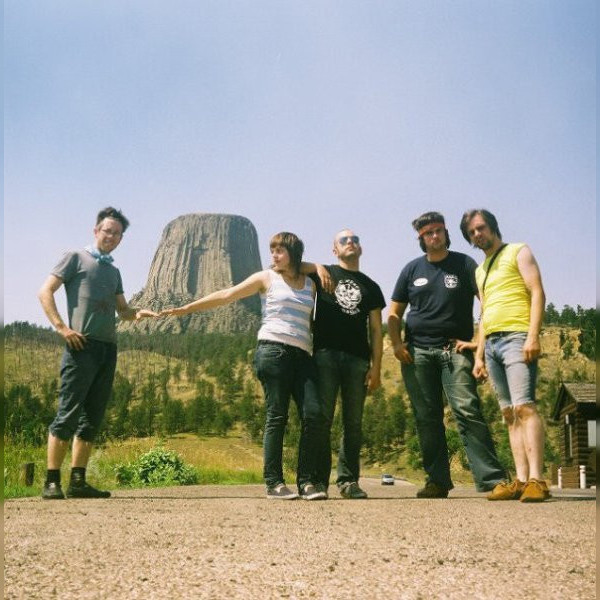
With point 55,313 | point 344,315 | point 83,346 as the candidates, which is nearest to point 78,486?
point 83,346

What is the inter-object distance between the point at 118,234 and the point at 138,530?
108 inches

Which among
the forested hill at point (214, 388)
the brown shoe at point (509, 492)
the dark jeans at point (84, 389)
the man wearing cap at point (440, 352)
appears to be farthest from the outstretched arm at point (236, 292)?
the forested hill at point (214, 388)

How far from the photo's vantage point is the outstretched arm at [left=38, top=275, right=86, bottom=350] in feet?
15.6

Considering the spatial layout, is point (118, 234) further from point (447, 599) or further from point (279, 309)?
point (447, 599)

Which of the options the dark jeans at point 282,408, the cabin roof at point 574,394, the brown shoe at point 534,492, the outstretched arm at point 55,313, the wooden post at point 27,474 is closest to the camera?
the brown shoe at point 534,492

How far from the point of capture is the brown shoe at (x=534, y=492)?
157 inches

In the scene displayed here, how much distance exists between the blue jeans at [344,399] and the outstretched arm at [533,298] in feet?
3.61

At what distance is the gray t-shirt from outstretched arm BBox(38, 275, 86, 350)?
0.06 metres

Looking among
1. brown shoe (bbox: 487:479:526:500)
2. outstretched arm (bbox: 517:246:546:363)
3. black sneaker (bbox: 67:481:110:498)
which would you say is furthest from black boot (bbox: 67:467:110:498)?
outstretched arm (bbox: 517:246:546:363)

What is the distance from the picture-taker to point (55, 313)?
488cm

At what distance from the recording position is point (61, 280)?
4977mm

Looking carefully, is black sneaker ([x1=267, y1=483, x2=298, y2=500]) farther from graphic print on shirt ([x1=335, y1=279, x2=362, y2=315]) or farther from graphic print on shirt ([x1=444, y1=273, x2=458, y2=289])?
graphic print on shirt ([x1=444, y1=273, x2=458, y2=289])

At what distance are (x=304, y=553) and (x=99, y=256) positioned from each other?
330cm

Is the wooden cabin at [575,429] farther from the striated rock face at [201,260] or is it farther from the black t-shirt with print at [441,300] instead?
the striated rock face at [201,260]
